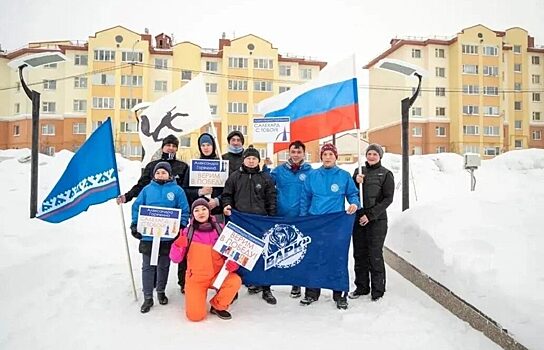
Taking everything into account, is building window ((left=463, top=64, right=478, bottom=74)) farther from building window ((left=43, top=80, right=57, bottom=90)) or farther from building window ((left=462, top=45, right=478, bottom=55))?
building window ((left=43, top=80, right=57, bottom=90))

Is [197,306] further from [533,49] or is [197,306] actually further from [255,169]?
[533,49]

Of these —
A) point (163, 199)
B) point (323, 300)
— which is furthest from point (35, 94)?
point (323, 300)

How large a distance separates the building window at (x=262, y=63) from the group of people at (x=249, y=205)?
40211mm

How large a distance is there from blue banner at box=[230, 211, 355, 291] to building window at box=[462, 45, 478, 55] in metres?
47.3

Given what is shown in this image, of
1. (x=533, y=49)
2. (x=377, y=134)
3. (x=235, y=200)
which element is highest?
(x=533, y=49)

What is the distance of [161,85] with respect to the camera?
44688mm

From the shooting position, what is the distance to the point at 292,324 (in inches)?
202

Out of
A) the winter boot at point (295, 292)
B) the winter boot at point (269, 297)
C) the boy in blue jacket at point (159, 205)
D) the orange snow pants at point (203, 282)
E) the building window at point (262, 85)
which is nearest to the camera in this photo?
the orange snow pants at point (203, 282)

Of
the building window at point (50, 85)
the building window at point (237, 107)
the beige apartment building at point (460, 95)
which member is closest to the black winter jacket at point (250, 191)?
the building window at point (237, 107)

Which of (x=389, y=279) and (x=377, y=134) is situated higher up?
(x=377, y=134)

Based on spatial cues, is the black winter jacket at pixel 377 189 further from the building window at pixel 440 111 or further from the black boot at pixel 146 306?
the building window at pixel 440 111

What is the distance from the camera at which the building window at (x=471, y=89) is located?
46.5 m

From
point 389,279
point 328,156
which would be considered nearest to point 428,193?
point 389,279

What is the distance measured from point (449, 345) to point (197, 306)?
2.78m
